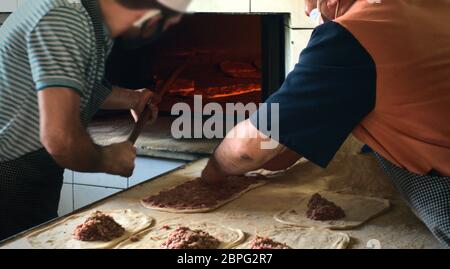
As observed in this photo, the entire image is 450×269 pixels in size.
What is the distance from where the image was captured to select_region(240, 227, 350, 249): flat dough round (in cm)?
102

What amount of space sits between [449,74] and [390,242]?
32 centimetres

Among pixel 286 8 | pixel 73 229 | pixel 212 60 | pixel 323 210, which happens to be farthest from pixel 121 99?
pixel 286 8

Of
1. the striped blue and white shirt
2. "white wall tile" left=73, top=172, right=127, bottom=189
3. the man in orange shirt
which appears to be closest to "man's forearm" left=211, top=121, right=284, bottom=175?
the man in orange shirt

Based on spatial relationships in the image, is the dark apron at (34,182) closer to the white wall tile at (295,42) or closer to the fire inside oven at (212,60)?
the fire inside oven at (212,60)

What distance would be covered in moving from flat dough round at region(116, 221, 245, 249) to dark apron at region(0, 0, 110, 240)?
161 millimetres

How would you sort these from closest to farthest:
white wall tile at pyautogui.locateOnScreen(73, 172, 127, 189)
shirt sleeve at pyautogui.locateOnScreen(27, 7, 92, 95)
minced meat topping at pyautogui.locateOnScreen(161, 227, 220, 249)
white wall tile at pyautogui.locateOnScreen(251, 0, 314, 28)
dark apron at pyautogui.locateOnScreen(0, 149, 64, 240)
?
shirt sleeve at pyautogui.locateOnScreen(27, 7, 92, 95), dark apron at pyautogui.locateOnScreen(0, 149, 64, 240), minced meat topping at pyautogui.locateOnScreen(161, 227, 220, 249), white wall tile at pyautogui.locateOnScreen(73, 172, 127, 189), white wall tile at pyautogui.locateOnScreen(251, 0, 314, 28)

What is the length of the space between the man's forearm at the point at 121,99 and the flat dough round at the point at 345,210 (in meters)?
0.40

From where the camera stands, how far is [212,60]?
127cm

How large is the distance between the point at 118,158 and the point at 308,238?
41 cm

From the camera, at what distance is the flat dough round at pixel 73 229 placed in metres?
0.98

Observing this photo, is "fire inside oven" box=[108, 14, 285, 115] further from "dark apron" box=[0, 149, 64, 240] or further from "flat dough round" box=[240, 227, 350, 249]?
"flat dough round" box=[240, 227, 350, 249]

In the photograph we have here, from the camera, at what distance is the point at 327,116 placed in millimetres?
984

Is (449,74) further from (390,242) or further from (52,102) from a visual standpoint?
(52,102)
